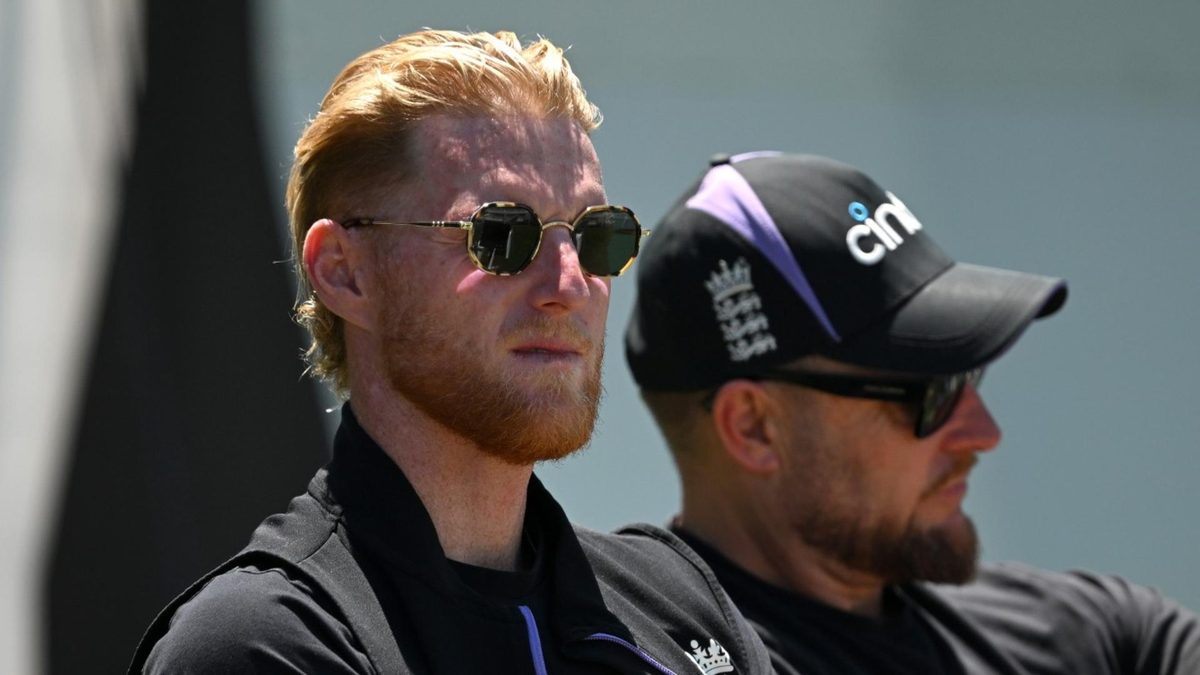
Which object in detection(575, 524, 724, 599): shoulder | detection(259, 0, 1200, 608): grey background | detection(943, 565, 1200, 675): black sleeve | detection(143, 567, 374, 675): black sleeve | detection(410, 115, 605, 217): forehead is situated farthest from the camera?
A: detection(259, 0, 1200, 608): grey background

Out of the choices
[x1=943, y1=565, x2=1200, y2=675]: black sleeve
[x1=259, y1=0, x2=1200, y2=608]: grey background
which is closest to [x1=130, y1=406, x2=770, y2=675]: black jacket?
[x1=943, y1=565, x2=1200, y2=675]: black sleeve

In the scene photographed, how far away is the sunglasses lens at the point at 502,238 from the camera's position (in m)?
1.66

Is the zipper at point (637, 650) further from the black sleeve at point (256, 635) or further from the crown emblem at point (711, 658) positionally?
the black sleeve at point (256, 635)

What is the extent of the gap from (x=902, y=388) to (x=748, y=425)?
0.25 m

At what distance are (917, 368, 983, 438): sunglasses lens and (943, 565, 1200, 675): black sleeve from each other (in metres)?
0.37

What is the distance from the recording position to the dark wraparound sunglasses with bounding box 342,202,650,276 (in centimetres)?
166

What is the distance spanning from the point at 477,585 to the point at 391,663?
0.18 m

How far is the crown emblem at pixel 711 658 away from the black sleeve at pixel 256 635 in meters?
0.42

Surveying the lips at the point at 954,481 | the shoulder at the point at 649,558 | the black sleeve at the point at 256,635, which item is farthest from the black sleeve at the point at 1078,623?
the black sleeve at the point at 256,635

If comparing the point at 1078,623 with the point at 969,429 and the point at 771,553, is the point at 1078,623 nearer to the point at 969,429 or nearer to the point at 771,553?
the point at 969,429

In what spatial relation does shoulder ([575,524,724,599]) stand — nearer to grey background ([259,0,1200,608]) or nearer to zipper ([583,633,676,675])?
zipper ([583,633,676,675])

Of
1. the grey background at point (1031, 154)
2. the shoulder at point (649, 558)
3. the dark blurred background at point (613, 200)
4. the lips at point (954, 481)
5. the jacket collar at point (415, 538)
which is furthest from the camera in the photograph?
the grey background at point (1031, 154)

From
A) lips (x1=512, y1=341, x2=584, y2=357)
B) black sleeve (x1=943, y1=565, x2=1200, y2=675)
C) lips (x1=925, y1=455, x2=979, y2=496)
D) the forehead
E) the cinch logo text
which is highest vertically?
the forehead

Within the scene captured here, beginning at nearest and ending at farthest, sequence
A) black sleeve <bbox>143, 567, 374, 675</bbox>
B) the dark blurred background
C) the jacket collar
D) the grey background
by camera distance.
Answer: black sleeve <bbox>143, 567, 374, 675</bbox>, the jacket collar, the dark blurred background, the grey background
